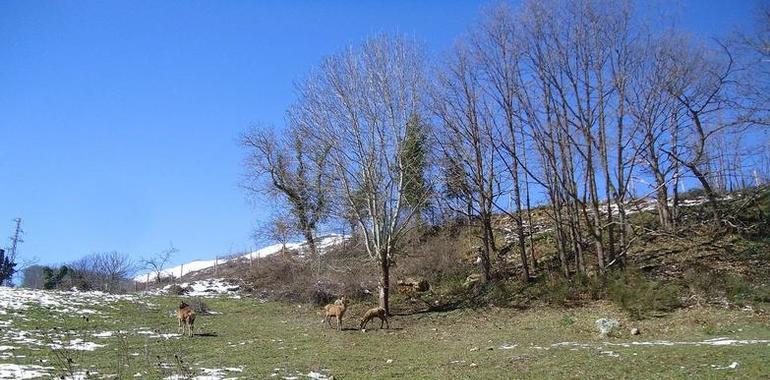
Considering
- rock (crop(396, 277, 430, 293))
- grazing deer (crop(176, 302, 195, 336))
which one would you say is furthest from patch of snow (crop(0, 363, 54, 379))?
rock (crop(396, 277, 430, 293))

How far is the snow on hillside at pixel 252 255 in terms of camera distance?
36.6 metres

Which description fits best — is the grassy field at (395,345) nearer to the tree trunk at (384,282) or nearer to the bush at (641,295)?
the bush at (641,295)

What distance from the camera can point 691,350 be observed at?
11.2 m

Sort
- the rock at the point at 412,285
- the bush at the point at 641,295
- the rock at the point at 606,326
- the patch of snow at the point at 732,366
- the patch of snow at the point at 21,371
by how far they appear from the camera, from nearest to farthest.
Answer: the patch of snow at the point at 732,366
the patch of snow at the point at 21,371
the rock at the point at 606,326
the bush at the point at 641,295
the rock at the point at 412,285

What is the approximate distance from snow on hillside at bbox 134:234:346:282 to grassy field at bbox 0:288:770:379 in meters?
12.0

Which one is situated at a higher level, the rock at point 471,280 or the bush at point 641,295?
the rock at point 471,280

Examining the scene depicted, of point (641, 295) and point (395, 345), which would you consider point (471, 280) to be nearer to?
point (641, 295)

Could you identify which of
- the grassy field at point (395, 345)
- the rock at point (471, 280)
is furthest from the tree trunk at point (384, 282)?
the rock at point (471, 280)

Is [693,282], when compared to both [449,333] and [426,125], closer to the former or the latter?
[449,333]

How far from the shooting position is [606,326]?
50.7 feet

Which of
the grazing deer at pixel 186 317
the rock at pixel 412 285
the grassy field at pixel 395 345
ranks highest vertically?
the rock at pixel 412 285

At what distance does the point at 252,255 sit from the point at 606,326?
33534 mm

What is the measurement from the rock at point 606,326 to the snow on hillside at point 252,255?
17.3 metres

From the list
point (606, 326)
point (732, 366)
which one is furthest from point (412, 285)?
point (732, 366)
